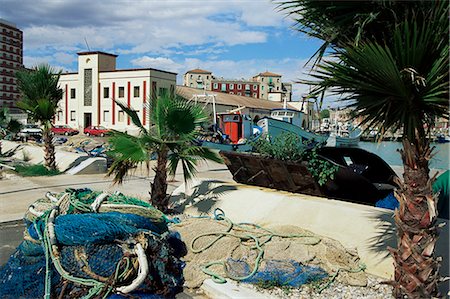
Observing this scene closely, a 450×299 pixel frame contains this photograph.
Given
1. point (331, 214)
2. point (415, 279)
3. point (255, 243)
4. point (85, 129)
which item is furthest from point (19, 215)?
point (85, 129)

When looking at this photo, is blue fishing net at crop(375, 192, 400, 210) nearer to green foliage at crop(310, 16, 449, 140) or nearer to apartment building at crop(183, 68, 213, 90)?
green foliage at crop(310, 16, 449, 140)

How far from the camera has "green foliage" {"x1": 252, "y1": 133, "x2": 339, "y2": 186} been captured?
26.8 ft

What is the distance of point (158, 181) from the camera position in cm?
925

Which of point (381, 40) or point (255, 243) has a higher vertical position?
point (381, 40)

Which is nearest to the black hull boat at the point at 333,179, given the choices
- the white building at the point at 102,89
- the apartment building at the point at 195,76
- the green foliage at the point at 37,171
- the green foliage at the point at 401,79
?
the green foliage at the point at 401,79

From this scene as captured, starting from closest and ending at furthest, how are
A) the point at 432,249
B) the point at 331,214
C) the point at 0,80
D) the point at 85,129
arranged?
the point at 432,249 → the point at 331,214 → the point at 85,129 → the point at 0,80

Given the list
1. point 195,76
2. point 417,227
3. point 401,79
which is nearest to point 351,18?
point 401,79

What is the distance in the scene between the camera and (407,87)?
3.99m

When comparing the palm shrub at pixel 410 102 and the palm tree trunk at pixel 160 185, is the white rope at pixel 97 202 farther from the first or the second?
the palm shrub at pixel 410 102

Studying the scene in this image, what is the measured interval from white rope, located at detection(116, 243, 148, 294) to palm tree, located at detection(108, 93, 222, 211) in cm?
346

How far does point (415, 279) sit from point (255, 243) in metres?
2.63

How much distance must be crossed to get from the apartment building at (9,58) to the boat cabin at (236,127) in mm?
67789

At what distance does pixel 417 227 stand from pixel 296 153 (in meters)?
4.53

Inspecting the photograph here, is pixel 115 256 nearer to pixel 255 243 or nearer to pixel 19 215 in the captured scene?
pixel 255 243
